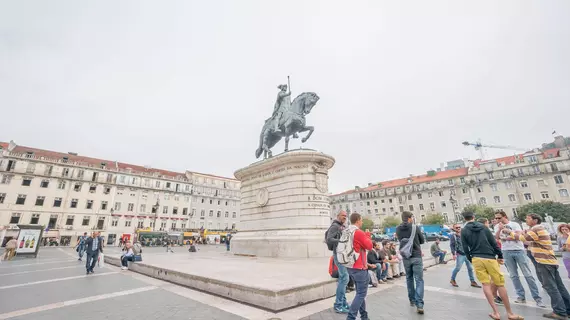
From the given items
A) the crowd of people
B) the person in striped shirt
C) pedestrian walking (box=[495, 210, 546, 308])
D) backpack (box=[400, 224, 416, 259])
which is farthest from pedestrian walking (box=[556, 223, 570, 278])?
backpack (box=[400, 224, 416, 259])

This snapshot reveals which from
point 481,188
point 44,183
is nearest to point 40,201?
point 44,183

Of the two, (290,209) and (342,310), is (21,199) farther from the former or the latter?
(342,310)

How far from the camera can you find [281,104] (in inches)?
634

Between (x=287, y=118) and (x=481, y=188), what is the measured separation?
191 feet

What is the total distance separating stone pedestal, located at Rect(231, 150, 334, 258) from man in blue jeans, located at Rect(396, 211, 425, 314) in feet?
22.8

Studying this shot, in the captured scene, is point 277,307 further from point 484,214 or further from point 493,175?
point 493,175

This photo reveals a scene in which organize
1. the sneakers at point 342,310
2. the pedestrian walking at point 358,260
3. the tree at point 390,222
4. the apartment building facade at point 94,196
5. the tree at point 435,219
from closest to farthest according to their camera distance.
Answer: the pedestrian walking at point 358,260 → the sneakers at point 342,310 → the apartment building facade at point 94,196 → the tree at point 435,219 → the tree at point 390,222

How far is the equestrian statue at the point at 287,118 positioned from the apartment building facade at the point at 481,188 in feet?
114

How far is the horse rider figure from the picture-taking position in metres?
15.8

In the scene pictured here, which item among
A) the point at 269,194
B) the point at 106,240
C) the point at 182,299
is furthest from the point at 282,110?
the point at 106,240

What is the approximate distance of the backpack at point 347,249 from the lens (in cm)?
416

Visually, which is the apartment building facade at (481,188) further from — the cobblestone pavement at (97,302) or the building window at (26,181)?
the building window at (26,181)

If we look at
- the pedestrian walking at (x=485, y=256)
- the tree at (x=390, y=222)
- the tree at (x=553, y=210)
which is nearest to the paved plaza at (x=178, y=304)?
the pedestrian walking at (x=485, y=256)

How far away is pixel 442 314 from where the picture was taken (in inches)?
179
